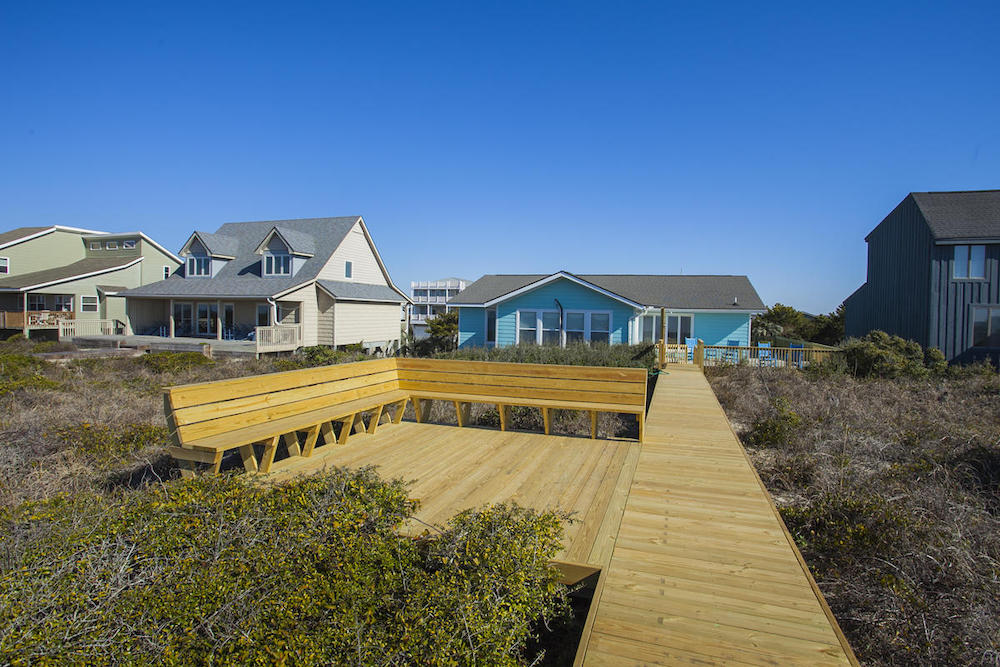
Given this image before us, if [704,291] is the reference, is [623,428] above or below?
below

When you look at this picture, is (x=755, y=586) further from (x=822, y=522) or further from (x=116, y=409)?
(x=116, y=409)

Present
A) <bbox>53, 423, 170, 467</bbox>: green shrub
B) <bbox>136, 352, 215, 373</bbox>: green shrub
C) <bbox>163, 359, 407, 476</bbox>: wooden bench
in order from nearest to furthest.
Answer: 1. <bbox>163, 359, 407, 476</bbox>: wooden bench
2. <bbox>53, 423, 170, 467</bbox>: green shrub
3. <bbox>136, 352, 215, 373</bbox>: green shrub

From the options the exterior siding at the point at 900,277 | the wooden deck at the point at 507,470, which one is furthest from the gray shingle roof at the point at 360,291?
the exterior siding at the point at 900,277

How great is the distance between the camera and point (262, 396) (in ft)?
18.2

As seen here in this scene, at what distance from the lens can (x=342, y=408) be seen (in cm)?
630

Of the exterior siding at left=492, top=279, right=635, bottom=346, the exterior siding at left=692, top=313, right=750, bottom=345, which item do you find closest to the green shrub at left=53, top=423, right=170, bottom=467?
the exterior siding at left=492, top=279, right=635, bottom=346

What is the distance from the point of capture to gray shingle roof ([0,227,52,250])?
32.4m

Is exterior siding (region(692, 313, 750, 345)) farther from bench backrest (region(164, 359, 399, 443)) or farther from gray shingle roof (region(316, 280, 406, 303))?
bench backrest (region(164, 359, 399, 443))

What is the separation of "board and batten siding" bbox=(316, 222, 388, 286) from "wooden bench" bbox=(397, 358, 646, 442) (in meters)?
20.9

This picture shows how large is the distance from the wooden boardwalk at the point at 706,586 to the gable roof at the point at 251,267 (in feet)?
76.7

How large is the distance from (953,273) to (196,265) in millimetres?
34210

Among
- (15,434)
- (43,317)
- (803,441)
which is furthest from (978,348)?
(43,317)

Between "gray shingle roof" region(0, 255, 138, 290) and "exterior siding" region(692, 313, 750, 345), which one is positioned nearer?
"exterior siding" region(692, 313, 750, 345)

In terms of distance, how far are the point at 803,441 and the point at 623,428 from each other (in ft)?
8.82
